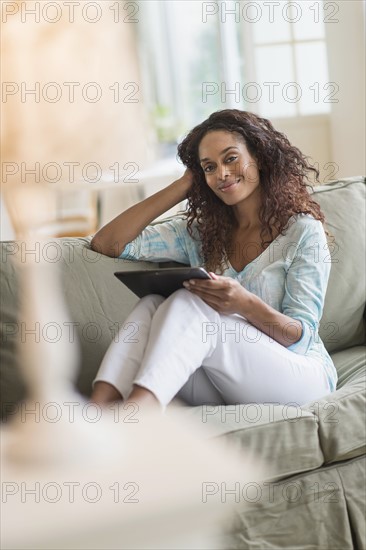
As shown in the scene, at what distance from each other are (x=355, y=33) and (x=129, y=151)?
366cm

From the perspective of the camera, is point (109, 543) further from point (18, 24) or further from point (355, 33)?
point (355, 33)

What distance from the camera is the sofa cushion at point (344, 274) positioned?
7.24ft

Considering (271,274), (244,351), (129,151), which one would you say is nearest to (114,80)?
(129,151)

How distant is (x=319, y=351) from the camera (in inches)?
79.2

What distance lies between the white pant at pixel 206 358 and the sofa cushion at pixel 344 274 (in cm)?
31

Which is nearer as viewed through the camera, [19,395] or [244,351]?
[244,351]

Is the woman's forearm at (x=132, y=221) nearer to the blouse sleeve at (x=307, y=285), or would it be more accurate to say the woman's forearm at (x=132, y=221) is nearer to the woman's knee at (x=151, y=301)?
the woman's knee at (x=151, y=301)

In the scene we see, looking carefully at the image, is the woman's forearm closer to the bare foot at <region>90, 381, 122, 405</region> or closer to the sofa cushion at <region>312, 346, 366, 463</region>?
the bare foot at <region>90, 381, 122, 405</region>

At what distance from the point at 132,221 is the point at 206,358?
20.7 inches

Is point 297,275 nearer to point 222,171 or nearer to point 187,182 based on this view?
point 222,171

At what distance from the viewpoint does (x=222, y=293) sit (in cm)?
184

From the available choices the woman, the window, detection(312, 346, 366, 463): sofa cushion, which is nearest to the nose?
the woman

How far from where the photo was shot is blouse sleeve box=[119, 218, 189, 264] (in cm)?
215

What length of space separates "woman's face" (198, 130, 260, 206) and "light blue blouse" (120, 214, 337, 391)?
0.49 feet
